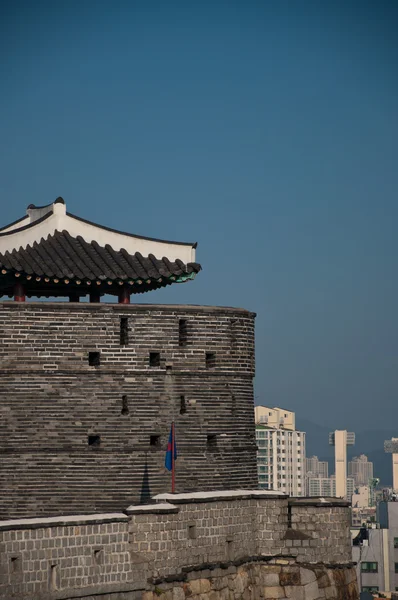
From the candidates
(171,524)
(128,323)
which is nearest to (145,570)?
(171,524)

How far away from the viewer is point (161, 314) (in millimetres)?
42594

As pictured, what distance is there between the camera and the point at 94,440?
41594 millimetres

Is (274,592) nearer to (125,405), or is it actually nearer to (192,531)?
(192,531)

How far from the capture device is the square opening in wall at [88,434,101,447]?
41.5m

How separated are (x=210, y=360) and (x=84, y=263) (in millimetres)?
4743

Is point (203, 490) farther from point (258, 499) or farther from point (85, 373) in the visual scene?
point (85, 373)

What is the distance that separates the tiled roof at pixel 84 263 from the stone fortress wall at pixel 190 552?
7183mm

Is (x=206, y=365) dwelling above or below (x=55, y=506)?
above

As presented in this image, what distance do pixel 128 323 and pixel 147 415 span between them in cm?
273

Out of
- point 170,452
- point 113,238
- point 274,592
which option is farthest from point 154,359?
point 274,592

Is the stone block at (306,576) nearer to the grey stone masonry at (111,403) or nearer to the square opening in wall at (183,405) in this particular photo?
the grey stone masonry at (111,403)

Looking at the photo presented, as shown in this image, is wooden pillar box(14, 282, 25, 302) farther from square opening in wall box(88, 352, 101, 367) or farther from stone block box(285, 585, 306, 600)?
stone block box(285, 585, 306, 600)

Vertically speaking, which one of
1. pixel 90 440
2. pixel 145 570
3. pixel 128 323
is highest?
pixel 128 323

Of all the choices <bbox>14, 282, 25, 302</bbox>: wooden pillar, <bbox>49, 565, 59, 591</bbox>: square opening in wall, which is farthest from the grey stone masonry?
<bbox>49, 565, 59, 591</bbox>: square opening in wall
